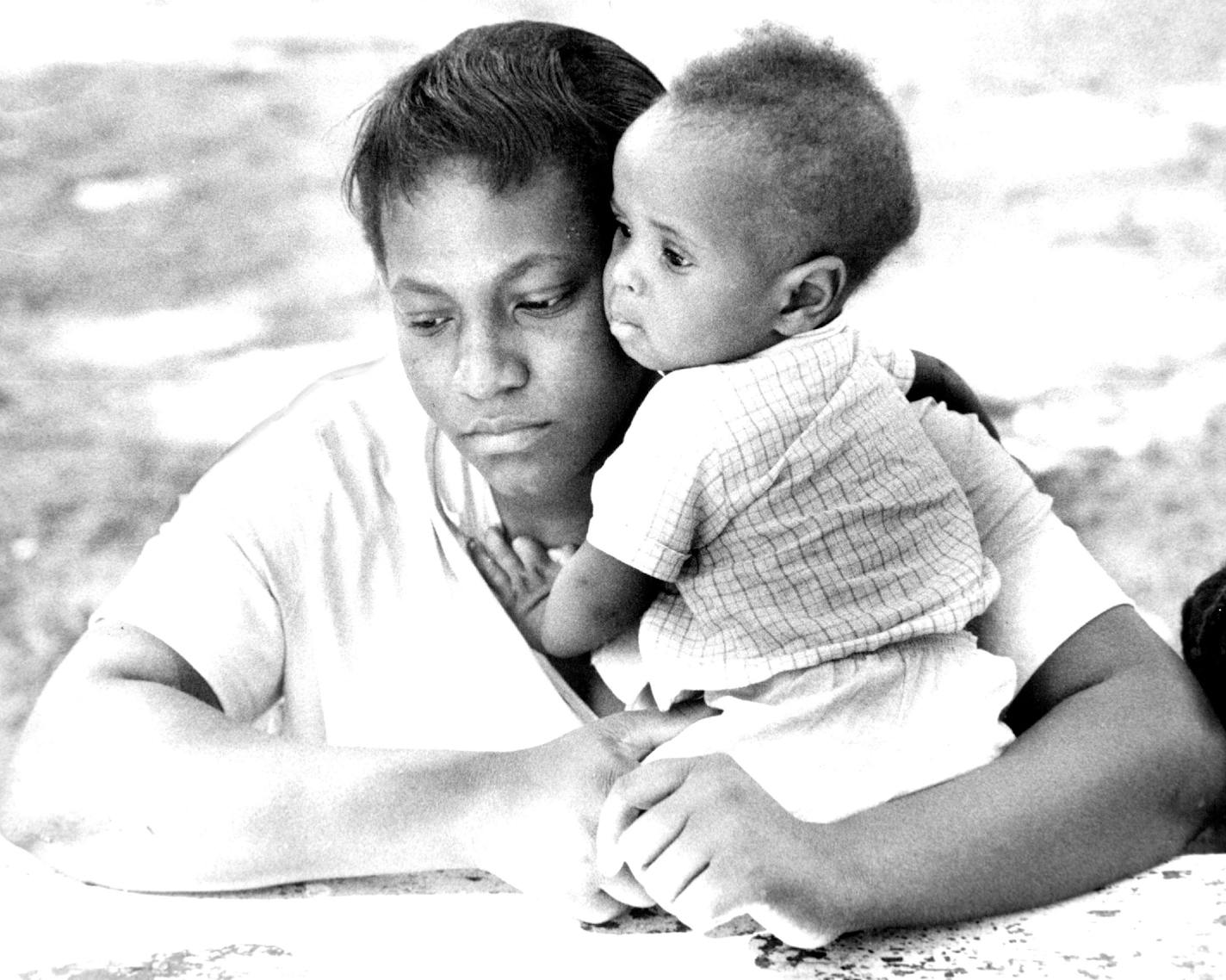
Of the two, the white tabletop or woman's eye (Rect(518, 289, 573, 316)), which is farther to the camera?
woman's eye (Rect(518, 289, 573, 316))

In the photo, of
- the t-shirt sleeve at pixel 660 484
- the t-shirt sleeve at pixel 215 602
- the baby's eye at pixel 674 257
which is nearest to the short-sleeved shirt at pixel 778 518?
the t-shirt sleeve at pixel 660 484

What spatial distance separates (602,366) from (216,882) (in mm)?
693

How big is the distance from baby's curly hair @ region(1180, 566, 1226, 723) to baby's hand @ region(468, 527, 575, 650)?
30.4 inches

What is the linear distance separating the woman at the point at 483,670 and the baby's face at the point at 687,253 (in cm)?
16

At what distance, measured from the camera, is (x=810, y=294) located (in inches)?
70.6

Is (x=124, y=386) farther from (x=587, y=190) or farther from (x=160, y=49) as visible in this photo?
(x=587, y=190)

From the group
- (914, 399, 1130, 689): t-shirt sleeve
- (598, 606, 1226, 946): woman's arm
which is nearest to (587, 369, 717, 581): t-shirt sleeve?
(598, 606, 1226, 946): woman's arm

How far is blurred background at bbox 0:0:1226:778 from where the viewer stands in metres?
4.43

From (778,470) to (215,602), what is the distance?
2.28ft

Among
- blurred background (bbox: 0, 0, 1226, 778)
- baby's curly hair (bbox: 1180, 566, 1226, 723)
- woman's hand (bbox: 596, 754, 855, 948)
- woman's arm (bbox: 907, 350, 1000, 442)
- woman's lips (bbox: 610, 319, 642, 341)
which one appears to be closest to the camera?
woman's hand (bbox: 596, 754, 855, 948)

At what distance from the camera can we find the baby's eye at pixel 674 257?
179cm

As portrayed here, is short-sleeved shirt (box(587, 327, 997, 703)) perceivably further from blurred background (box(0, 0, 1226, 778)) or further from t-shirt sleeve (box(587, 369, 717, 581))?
blurred background (box(0, 0, 1226, 778))

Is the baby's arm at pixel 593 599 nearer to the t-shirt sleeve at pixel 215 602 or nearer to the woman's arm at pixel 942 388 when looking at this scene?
the t-shirt sleeve at pixel 215 602

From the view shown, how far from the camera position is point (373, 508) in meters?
2.17
